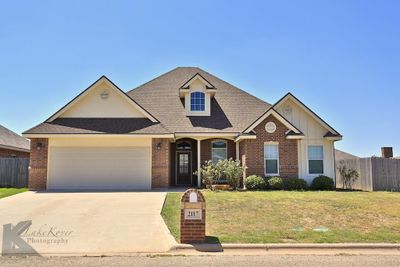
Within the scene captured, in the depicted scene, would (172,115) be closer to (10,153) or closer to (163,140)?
(163,140)

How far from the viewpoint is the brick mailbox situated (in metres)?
8.38

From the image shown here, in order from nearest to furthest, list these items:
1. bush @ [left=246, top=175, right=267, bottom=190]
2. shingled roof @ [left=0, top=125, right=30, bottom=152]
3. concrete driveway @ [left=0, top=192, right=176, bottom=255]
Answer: concrete driveway @ [left=0, top=192, right=176, bottom=255], bush @ [left=246, top=175, right=267, bottom=190], shingled roof @ [left=0, top=125, right=30, bottom=152]

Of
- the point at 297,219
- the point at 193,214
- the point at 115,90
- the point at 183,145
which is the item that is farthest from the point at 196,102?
the point at 193,214

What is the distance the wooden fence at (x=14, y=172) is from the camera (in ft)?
69.8

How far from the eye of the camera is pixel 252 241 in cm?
837

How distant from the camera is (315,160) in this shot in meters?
20.6

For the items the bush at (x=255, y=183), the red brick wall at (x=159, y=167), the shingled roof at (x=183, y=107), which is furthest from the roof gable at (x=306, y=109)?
the red brick wall at (x=159, y=167)

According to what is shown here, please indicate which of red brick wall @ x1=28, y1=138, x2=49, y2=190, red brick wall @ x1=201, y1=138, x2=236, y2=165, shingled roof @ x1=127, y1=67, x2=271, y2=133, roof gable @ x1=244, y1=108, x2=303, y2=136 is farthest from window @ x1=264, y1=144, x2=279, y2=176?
red brick wall @ x1=28, y1=138, x2=49, y2=190

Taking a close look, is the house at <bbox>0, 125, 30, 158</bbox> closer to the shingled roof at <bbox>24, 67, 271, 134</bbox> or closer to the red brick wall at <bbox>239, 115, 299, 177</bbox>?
the shingled roof at <bbox>24, 67, 271, 134</bbox>

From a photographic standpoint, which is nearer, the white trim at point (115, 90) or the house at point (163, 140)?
the house at point (163, 140)

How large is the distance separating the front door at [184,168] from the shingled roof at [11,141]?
14393 mm

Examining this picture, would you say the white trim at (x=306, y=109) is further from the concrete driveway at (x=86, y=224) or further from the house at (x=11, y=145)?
the house at (x=11, y=145)

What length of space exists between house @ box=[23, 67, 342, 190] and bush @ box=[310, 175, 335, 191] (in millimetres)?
654

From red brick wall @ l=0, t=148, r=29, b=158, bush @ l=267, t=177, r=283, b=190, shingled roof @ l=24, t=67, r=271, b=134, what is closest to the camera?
bush @ l=267, t=177, r=283, b=190
